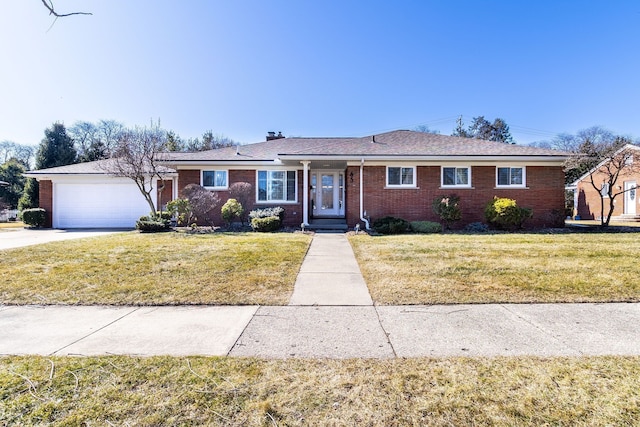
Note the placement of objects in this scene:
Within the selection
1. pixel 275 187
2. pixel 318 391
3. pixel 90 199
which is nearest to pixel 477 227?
pixel 275 187

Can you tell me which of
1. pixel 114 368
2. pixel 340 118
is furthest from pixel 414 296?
pixel 340 118

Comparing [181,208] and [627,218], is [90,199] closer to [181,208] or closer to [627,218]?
[181,208]

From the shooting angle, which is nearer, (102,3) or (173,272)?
(102,3)

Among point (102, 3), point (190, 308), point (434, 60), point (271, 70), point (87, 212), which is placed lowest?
point (190, 308)

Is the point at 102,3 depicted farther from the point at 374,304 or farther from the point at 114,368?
the point at 374,304

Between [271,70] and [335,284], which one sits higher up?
[271,70]

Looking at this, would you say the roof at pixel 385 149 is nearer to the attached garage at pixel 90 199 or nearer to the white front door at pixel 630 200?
the attached garage at pixel 90 199

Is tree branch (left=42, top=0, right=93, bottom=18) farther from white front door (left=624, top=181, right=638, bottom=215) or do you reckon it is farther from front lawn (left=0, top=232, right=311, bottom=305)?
white front door (left=624, top=181, right=638, bottom=215)

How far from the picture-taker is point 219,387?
2311mm

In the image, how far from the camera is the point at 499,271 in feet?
20.2

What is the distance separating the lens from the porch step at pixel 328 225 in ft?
45.4

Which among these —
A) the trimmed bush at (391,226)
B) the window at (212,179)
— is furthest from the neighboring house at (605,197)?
the window at (212,179)

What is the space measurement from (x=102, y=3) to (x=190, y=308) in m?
3.55

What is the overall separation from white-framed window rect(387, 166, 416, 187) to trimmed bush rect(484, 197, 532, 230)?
349 cm
